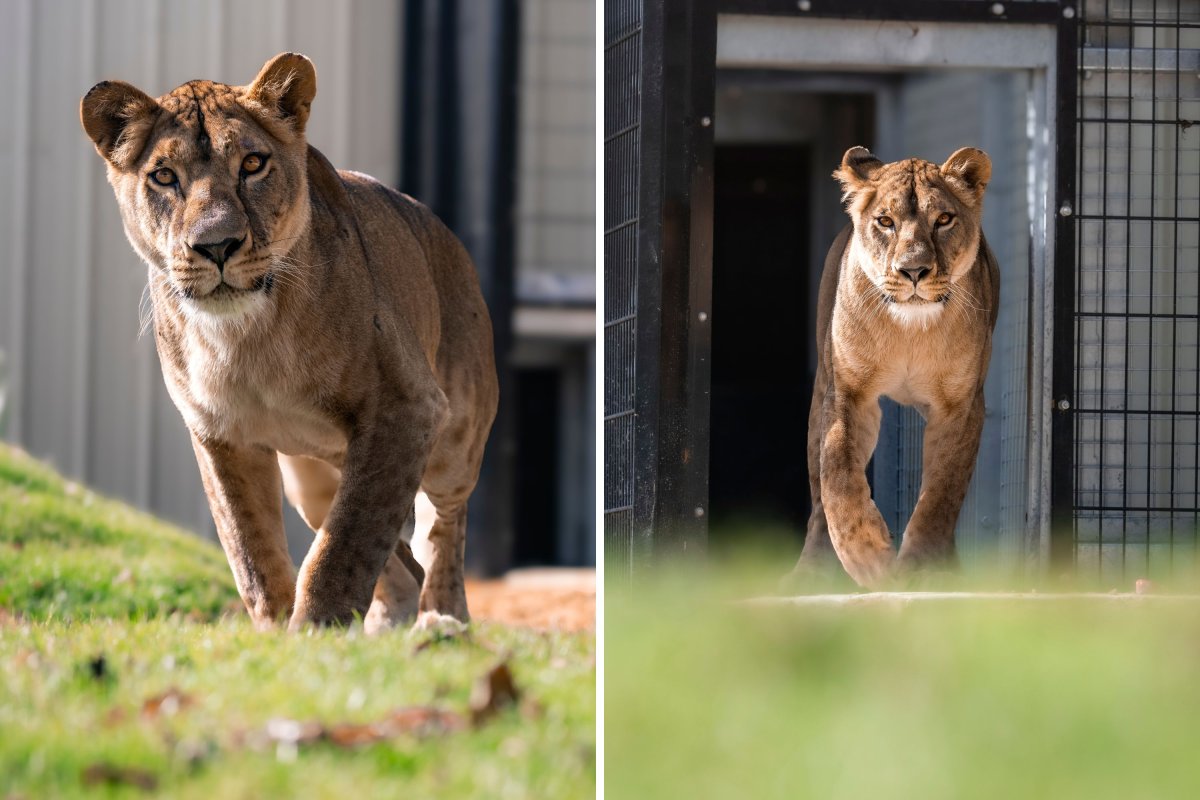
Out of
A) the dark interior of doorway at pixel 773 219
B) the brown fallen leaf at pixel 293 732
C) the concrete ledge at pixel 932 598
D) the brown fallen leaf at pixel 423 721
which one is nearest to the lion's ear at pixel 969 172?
the concrete ledge at pixel 932 598

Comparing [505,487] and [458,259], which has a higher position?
[458,259]

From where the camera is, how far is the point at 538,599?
31.3ft

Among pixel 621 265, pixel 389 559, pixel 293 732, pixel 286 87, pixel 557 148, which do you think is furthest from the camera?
pixel 557 148

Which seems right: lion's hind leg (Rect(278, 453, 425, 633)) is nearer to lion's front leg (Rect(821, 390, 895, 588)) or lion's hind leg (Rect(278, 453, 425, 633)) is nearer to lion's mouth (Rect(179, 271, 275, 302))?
lion's mouth (Rect(179, 271, 275, 302))

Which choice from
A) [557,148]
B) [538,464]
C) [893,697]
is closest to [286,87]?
[893,697]

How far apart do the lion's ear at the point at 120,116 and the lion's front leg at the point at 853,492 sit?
6.28ft

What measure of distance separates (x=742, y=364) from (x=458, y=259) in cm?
683

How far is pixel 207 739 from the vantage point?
3137mm

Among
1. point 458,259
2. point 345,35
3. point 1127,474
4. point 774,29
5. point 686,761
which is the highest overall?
point 345,35

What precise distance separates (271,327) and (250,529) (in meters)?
0.62

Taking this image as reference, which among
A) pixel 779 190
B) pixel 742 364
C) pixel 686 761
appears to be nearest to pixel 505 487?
pixel 742 364

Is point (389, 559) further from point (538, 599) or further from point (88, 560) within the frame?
point (538, 599)

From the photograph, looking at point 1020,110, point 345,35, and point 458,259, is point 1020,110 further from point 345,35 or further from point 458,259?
point 345,35

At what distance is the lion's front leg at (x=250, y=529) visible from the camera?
189 inches
